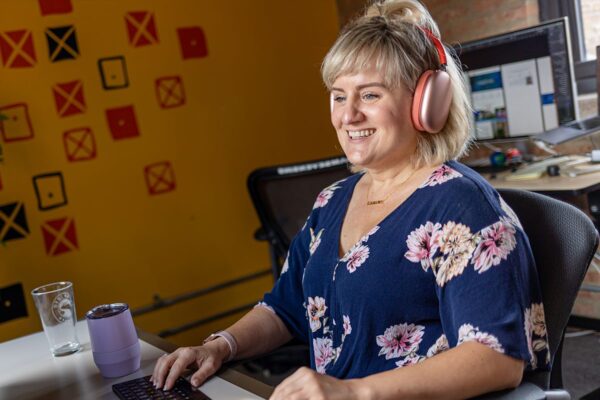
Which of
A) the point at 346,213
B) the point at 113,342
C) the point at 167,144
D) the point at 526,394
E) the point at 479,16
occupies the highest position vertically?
the point at 479,16

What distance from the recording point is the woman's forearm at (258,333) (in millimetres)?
1326

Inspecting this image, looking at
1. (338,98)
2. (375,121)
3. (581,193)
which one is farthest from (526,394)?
(581,193)

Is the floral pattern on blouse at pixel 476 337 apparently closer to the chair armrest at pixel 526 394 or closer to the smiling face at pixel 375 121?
the chair armrest at pixel 526 394

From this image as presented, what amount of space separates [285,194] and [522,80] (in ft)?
3.43

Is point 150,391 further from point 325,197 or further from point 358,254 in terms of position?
point 325,197

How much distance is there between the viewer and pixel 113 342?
3.85 ft

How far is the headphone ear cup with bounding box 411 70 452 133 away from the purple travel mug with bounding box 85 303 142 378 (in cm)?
65

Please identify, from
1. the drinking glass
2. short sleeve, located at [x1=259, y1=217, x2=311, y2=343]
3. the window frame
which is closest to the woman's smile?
short sleeve, located at [x1=259, y1=217, x2=311, y2=343]

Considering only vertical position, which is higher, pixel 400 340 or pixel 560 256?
pixel 560 256

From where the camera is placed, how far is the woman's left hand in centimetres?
93

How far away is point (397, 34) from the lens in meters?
1.24

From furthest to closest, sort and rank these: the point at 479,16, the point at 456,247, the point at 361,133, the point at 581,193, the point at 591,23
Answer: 1. the point at 479,16
2. the point at 591,23
3. the point at 581,193
4. the point at 361,133
5. the point at 456,247

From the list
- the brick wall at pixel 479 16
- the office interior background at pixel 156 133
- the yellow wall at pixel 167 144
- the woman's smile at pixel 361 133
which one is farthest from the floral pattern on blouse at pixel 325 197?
the yellow wall at pixel 167 144

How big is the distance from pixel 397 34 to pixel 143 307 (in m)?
2.30
